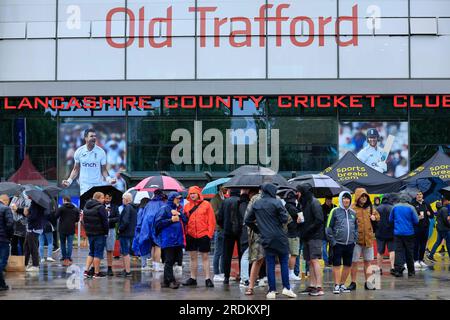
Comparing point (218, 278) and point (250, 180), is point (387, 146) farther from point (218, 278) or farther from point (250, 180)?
point (250, 180)

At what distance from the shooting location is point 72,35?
29.3 meters

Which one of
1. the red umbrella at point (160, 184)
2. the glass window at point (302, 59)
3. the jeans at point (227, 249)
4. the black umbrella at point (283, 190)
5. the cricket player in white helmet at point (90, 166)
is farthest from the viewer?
the cricket player in white helmet at point (90, 166)

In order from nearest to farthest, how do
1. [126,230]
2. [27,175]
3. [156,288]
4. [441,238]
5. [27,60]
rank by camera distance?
[156,288]
[126,230]
[441,238]
[27,175]
[27,60]

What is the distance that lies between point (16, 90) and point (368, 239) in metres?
18.5

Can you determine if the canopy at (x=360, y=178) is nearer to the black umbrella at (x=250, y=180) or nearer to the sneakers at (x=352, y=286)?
the black umbrella at (x=250, y=180)

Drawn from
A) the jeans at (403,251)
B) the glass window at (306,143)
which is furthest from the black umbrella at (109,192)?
the glass window at (306,143)

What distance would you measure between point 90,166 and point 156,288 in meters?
14.9

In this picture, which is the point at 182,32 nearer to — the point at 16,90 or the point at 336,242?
the point at 16,90

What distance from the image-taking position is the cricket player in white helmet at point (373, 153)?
2858 cm

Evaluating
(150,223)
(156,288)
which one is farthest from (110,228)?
(156,288)

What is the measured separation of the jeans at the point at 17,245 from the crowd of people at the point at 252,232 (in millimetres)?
35

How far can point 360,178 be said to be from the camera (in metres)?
21.5

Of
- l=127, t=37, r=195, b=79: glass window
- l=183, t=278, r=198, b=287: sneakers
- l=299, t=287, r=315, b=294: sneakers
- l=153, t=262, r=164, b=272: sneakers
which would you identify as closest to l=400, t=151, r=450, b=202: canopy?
l=153, t=262, r=164, b=272: sneakers

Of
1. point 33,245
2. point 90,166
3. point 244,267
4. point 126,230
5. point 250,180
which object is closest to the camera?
point 244,267
